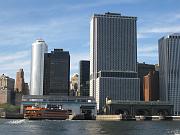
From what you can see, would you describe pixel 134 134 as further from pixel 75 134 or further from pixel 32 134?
pixel 32 134

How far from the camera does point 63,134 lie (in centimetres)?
10912

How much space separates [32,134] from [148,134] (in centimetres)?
2851

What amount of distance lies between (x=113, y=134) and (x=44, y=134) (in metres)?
16.8

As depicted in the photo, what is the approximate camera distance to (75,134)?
108875 millimetres

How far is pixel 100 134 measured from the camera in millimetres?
106188

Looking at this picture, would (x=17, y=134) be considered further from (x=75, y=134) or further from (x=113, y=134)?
(x=113, y=134)

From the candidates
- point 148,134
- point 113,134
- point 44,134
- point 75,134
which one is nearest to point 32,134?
point 44,134

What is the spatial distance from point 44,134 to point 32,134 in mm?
3070

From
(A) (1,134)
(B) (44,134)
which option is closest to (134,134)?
(B) (44,134)

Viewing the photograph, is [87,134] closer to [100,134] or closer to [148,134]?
[100,134]

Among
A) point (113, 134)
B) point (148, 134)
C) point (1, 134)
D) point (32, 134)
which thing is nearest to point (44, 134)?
point (32, 134)

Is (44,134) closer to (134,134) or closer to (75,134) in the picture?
(75,134)

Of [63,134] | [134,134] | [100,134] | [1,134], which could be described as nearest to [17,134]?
[1,134]

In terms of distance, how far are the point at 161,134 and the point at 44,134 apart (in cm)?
2840
